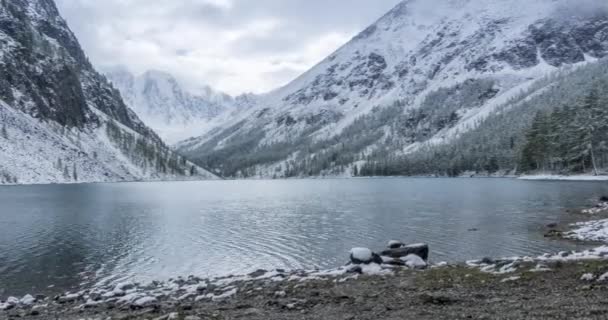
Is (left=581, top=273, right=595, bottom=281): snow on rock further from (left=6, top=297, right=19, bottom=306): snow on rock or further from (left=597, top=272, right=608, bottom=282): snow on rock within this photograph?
(left=6, top=297, right=19, bottom=306): snow on rock

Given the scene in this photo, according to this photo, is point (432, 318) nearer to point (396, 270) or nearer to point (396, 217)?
point (396, 270)

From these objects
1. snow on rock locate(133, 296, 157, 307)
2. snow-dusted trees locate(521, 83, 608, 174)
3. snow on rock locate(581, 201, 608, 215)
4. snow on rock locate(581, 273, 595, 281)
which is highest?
snow-dusted trees locate(521, 83, 608, 174)

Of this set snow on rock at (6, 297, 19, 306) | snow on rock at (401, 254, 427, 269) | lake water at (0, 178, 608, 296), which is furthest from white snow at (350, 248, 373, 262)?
snow on rock at (6, 297, 19, 306)

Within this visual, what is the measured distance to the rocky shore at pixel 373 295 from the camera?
1923 cm

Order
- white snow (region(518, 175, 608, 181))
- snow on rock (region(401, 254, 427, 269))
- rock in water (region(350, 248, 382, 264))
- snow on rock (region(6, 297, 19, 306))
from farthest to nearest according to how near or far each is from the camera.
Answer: white snow (region(518, 175, 608, 181)) → rock in water (region(350, 248, 382, 264)) → snow on rock (region(401, 254, 427, 269)) → snow on rock (region(6, 297, 19, 306))

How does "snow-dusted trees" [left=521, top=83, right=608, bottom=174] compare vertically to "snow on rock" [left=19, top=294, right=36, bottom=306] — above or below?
above

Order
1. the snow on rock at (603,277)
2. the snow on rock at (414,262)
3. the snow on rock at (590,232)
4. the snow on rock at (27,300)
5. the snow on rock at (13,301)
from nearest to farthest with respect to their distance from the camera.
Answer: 1. the snow on rock at (603,277)
2. the snow on rock at (13,301)
3. the snow on rock at (27,300)
4. the snow on rock at (414,262)
5. the snow on rock at (590,232)

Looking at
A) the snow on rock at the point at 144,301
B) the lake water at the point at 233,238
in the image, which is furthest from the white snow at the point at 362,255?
the snow on rock at the point at 144,301

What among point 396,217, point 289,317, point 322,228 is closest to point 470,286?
point 289,317

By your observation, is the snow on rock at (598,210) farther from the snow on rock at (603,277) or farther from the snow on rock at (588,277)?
the snow on rock at (603,277)

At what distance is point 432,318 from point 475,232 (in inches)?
1494

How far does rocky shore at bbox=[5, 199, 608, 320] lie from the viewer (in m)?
19.2

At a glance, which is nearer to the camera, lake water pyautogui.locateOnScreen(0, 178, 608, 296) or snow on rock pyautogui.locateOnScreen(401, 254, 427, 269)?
snow on rock pyautogui.locateOnScreen(401, 254, 427, 269)

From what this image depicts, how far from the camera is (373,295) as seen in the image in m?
23.6
